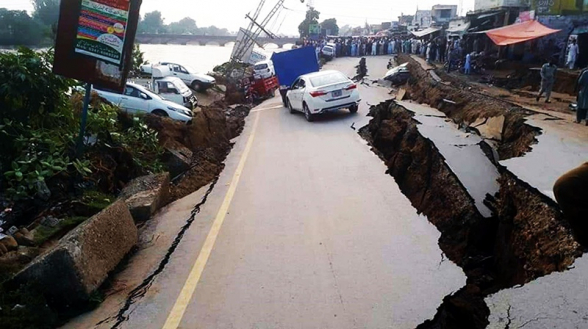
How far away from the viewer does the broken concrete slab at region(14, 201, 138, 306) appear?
15.7 feet

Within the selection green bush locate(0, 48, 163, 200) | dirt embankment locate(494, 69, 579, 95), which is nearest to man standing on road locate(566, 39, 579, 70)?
dirt embankment locate(494, 69, 579, 95)

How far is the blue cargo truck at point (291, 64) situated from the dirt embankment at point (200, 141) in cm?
697

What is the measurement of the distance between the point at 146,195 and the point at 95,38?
2.90 m

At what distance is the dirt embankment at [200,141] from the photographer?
995 cm

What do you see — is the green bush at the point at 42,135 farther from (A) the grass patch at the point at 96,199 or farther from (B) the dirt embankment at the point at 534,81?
(B) the dirt embankment at the point at 534,81

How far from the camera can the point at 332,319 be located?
176 inches

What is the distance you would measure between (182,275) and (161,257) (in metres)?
0.68

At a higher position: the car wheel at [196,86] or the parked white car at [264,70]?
the parked white car at [264,70]

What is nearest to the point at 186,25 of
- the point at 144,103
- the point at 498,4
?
the point at 498,4

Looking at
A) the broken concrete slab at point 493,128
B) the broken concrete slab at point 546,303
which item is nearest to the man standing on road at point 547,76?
the broken concrete slab at point 493,128

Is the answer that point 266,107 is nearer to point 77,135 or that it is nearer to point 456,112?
point 456,112

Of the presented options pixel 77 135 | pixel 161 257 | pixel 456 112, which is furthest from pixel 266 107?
pixel 161 257

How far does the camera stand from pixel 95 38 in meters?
8.09

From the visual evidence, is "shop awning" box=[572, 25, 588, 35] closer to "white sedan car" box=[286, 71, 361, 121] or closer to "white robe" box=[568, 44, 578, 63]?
"white robe" box=[568, 44, 578, 63]
